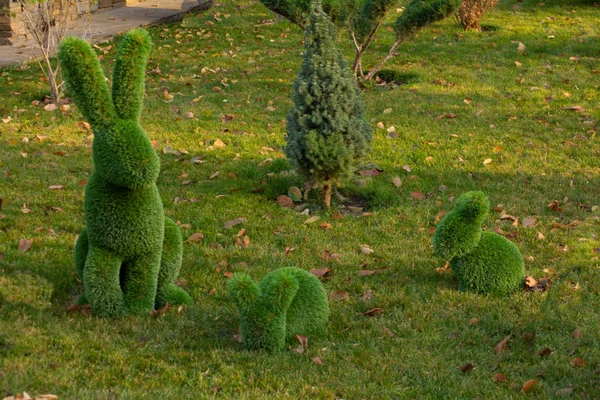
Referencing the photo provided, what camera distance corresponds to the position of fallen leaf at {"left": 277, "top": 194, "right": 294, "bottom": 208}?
624cm

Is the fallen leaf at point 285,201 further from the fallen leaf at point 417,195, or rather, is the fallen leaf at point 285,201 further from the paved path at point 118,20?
the paved path at point 118,20

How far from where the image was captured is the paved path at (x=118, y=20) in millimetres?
11107

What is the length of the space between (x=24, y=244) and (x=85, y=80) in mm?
1829

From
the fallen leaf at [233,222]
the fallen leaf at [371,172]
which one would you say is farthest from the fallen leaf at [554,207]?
the fallen leaf at [233,222]

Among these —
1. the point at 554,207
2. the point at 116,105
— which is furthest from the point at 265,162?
the point at 116,105

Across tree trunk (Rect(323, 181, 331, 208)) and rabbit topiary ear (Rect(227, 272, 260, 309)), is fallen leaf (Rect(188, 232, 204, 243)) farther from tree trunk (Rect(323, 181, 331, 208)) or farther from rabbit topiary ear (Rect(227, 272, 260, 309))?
rabbit topiary ear (Rect(227, 272, 260, 309))

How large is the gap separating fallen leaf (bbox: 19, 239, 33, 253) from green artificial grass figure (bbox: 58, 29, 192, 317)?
908 mm

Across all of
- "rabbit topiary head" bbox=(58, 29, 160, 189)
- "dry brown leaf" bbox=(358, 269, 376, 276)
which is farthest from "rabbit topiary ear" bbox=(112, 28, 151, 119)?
"dry brown leaf" bbox=(358, 269, 376, 276)

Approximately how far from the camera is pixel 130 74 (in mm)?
3756

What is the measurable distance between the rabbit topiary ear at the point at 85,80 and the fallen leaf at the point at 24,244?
1.64m

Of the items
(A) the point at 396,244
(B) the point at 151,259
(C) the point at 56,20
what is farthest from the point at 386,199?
(C) the point at 56,20

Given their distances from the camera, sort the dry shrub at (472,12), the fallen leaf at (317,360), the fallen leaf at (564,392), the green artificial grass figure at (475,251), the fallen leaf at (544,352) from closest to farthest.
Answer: the fallen leaf at (564,392) < the fallen leaf at (317,360) < the fallen leaf at (544,352) < the green artificial grass figure at (475,251) < the dry shrub at (472,12)

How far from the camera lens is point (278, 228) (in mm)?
5734

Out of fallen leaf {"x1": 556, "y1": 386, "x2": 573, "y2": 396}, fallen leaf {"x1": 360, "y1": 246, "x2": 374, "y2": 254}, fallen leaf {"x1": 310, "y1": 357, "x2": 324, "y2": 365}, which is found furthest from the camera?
fallen leaf {"x1": 360, "y1": 246, "x2": 374, "y2": 254}
